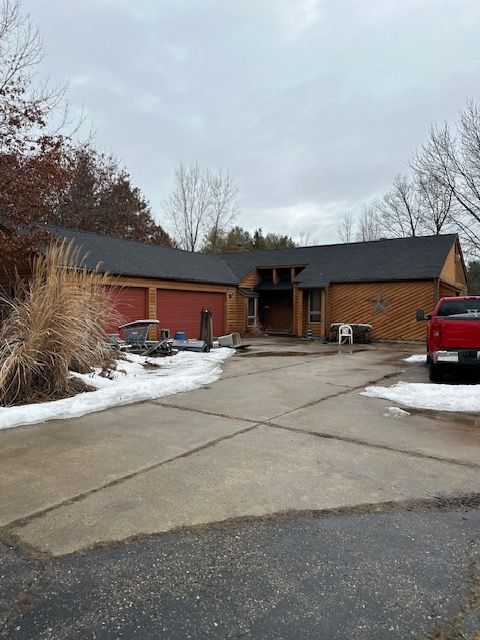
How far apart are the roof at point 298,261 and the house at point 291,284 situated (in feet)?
0.15

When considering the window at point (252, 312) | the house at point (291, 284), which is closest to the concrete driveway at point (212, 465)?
the house at point (291, 284)

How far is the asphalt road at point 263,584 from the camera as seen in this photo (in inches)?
77.6

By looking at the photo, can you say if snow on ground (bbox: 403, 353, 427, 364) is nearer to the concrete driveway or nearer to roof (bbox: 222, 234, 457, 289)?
roof (bbox: 222, 234, 457, 289)

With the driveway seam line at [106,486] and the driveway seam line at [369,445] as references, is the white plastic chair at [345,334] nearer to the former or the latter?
the driveway seam line at [369,445]

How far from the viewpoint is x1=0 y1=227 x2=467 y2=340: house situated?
635 inches

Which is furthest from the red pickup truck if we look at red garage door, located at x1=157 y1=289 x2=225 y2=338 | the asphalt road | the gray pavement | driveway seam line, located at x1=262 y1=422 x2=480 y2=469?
red garage door, located at x1=157 y1=289 x2=225 y2=338

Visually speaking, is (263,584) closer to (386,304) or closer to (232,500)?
(232,500)

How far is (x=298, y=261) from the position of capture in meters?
22.4

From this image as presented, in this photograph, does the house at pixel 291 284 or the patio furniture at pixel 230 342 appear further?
the house at pixel 291 284

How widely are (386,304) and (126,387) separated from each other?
1401 centimetres

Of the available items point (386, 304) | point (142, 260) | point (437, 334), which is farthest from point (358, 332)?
point (437, 334)

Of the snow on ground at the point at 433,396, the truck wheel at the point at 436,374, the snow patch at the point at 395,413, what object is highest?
the truck wheel at the point at 436,374

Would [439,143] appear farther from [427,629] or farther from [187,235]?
[427,629]

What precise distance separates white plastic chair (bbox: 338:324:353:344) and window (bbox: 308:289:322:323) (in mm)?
2387
